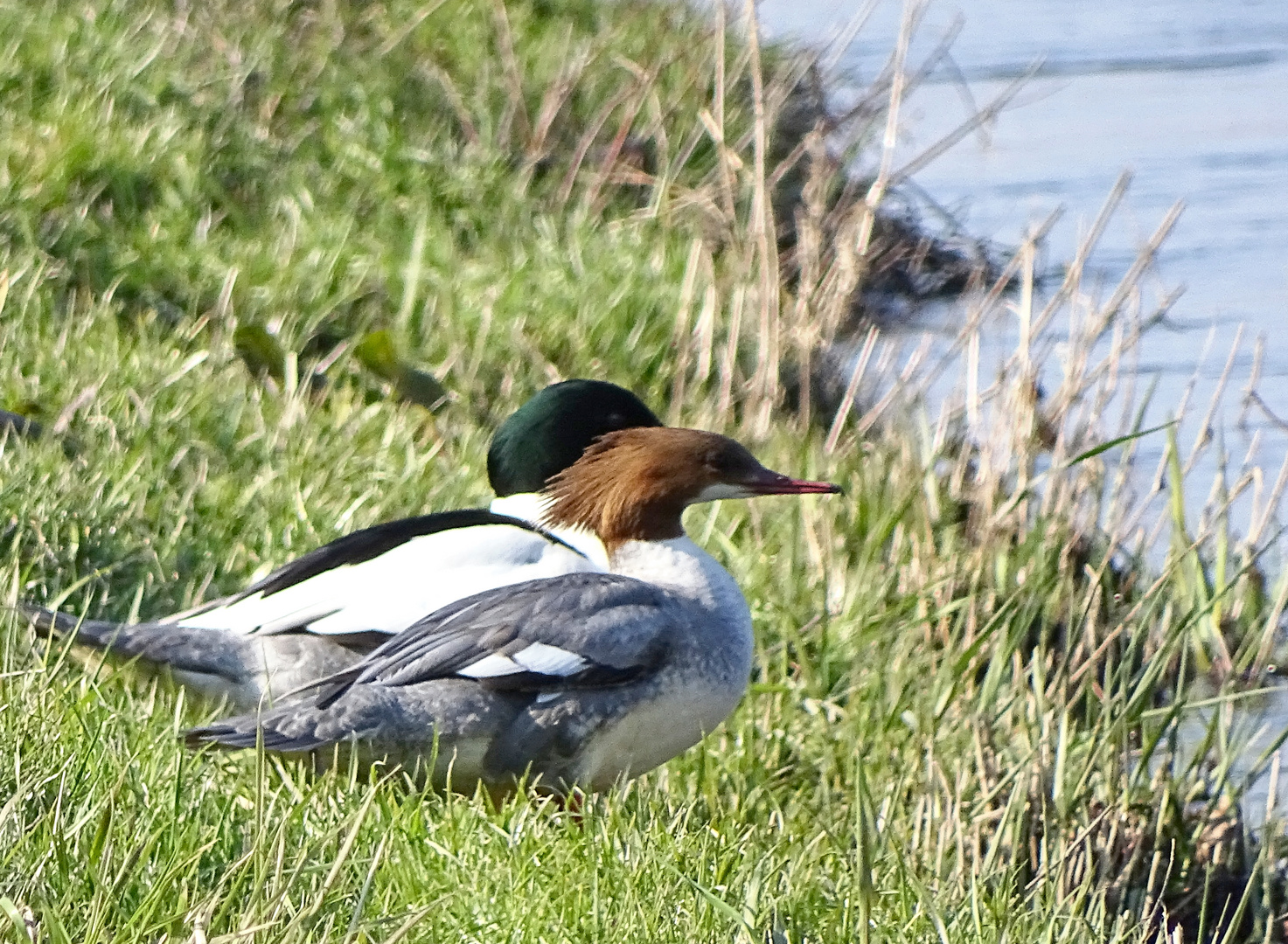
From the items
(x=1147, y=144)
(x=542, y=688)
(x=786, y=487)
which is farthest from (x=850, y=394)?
(x=1147, y=144)

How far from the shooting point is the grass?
284cm

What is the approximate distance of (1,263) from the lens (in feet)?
19.2

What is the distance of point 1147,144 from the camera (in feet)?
34.1

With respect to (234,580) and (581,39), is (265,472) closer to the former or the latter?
(234,580)

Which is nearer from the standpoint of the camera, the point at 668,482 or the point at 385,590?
the point at 385,590

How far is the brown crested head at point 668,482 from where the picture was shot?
441cm

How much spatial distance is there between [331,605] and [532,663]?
0.43 meters

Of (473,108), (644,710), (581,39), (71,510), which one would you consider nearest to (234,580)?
(71,510)

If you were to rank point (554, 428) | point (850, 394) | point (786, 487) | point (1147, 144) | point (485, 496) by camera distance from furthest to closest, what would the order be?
point (1147, 144) < point (850, 394) < point (485, 496) < point (554, 428) < point (786, 487)

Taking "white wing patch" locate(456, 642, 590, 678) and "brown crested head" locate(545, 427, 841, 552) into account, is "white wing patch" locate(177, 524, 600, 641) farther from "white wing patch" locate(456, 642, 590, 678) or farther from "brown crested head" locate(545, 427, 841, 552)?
"brown crested head" locate(545, 427, 841, 552)

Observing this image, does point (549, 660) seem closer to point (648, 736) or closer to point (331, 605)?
point (648, 736)

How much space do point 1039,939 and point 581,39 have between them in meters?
6.38

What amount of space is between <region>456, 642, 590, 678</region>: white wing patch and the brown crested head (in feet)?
2.15

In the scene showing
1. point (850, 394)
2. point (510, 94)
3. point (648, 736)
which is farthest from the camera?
point (510, 94)
